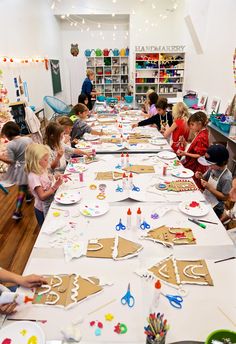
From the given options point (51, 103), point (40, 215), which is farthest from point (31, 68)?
point (40, 215)

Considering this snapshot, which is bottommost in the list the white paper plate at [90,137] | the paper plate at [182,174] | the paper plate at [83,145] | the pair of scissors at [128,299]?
the pair of scissors at [128,299]

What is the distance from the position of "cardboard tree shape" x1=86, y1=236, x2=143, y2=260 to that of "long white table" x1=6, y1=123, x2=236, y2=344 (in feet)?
0.11

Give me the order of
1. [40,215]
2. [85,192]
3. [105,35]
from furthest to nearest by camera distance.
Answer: [105,35], [40,215], [85,192]

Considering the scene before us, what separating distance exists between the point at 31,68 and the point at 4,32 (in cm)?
155

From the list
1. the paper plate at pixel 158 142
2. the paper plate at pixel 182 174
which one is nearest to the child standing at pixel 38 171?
the paper plate at pixel 182 174

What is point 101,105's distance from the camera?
6.79 metres

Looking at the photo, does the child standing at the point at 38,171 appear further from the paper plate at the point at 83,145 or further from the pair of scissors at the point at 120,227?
the paper plate at the point at 83,145

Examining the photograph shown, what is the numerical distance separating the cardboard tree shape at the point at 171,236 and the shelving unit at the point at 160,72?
23.3 feet

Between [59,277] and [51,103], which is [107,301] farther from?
[51,103]

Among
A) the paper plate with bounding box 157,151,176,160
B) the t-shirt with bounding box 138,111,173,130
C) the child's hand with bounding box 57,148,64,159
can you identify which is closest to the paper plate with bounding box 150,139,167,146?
the paper plate with bounding box 157,151,176,160

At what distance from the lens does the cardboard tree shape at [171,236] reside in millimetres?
1565

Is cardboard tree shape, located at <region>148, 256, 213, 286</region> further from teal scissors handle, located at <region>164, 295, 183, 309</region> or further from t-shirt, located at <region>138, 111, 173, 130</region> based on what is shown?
t-shirt, located at <region>138, 111, 173, 130</region>

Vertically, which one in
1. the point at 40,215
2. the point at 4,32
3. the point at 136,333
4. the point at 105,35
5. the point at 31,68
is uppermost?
the point at 105,35

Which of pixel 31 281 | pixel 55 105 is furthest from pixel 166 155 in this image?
pixel 55 105
